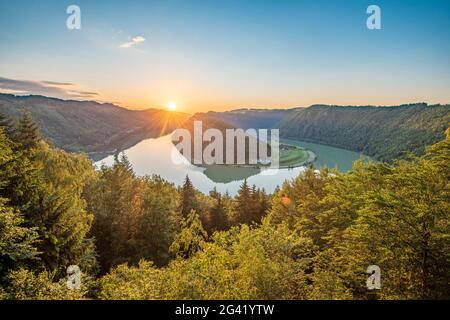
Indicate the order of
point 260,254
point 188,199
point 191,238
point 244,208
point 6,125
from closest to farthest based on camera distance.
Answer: point 260,254
point 191,238
point 6,125
point 188,199
point 244,208

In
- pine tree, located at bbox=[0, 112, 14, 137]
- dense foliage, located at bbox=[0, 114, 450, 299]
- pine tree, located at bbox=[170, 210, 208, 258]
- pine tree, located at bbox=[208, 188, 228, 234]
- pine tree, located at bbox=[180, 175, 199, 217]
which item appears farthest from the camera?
pine tree, located at bbox=[180, 175, 199, 217]

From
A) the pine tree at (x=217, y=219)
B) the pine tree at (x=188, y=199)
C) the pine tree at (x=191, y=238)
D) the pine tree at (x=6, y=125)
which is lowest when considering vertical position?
the pine tree at (x=217, y=219)

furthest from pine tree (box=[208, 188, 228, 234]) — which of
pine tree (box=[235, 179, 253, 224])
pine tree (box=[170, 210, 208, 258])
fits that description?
pine tree (box=[170, 210, 208, 258])

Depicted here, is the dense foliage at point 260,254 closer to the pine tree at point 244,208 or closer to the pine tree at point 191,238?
the pine tree at point 191,238

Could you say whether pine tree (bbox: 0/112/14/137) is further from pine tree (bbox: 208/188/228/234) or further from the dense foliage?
pine tree (bbox: 208/188/228/234)

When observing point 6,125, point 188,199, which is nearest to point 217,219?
point 188,199

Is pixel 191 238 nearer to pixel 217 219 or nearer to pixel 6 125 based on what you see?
pixel 6 125

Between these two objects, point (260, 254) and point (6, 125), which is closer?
point (260, 254)

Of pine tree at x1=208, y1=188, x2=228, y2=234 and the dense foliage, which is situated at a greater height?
the dense foliage

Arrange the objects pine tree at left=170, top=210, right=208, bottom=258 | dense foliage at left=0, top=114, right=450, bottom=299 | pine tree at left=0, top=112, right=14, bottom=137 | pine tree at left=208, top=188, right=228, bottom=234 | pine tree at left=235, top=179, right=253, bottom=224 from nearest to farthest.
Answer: dense foliage at left=0, top=114, right=450, bottom=299
pine tree at left=170, top=210, right=208, bottom=258
pine tree at left=0, top=112, right=14, bottom=137
pine tree at left=208, top=188, right=228, bottom=234
pine tree at left=235, top=179, right=253, bottom=224

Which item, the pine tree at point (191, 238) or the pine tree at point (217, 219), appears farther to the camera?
the pine tree at point (217, 219)

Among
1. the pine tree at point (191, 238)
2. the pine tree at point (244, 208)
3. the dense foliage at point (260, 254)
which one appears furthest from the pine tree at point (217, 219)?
the dense foliage at point (260, 254)

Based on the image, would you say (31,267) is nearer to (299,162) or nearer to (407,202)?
(407,202)

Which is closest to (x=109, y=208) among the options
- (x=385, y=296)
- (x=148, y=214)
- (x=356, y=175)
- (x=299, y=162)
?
(x=148, y=214)
